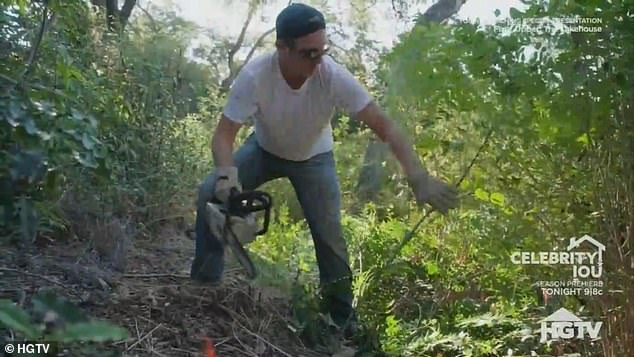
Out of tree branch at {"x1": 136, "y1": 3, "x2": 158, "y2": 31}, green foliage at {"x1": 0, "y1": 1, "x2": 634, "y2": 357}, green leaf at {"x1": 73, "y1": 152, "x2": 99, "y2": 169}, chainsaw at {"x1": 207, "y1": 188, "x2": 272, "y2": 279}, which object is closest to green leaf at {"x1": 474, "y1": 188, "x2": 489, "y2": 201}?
green foliage at {"x1": 0, "y1": 1, "x2": 634, "y2": 357}

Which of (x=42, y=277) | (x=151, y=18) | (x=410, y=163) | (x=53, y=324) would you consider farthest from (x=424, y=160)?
(x=151, y=18)

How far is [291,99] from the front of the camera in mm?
1539

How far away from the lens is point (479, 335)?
153 cm

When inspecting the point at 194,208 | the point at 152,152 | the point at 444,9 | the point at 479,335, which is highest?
the point at 444,9

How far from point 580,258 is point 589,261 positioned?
0.06 feet

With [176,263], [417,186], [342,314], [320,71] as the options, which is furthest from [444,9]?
[176,263]

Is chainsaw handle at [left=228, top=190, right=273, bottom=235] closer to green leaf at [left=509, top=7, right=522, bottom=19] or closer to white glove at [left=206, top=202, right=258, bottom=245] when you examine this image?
white glove at [left=206, top=202, right=258, bottom=245]

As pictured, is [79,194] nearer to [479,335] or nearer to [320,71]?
[320,71]

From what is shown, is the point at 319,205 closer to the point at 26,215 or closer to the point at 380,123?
the point at 380,123

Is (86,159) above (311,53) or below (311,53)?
below

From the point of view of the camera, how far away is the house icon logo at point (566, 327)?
1.36 m

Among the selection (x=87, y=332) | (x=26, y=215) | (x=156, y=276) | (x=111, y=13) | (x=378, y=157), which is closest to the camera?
(x=87, y=332)

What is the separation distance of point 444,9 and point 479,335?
2.11 ft

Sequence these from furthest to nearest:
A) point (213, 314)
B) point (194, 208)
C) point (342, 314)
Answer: point (194, 208) → point (342, 314) → point (213, 314)
